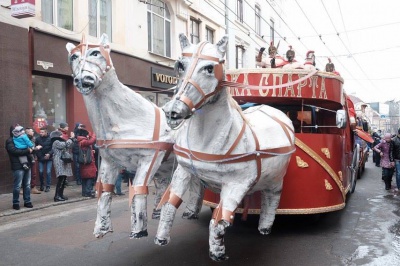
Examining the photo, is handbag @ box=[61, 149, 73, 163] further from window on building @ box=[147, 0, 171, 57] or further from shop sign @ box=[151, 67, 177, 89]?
window on building @ box=[147, 0, 171, 57]

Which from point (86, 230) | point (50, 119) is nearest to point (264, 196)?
point (86, 230)

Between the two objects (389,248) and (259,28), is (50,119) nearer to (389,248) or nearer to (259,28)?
(389,248)

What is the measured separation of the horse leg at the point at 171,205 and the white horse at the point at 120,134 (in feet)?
1.11

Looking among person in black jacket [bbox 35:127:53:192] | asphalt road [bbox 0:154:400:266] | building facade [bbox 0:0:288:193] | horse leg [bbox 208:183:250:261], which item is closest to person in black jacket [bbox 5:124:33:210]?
asphalt road [bbox 0:154:400:266]

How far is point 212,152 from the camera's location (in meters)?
3.96

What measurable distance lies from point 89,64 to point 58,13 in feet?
30.7

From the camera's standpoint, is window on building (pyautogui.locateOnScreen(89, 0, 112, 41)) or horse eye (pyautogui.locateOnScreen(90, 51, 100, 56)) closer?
horse eye (pyautogui.locateOnScreen(90, 51, 100, 56))

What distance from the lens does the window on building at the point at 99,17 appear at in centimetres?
1377

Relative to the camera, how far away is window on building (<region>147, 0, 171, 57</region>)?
16688mm

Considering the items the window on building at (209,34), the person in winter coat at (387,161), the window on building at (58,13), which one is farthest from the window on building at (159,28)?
the person in winter coat at (387,161)

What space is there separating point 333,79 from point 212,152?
300cm

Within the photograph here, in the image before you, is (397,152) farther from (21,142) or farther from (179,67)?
(21,142)

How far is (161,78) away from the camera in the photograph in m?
17.0

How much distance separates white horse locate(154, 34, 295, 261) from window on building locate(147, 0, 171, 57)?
1299 centimetres
